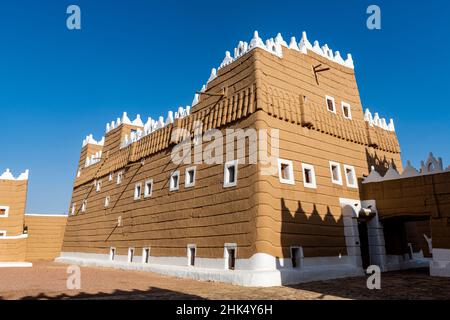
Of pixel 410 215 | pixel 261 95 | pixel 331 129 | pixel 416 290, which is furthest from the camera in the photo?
pixel 331 129

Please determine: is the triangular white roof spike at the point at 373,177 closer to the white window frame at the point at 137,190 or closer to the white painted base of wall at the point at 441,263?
the white painted base of wall at the point at 441,263

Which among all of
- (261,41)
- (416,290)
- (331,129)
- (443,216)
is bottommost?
A: (416,290)

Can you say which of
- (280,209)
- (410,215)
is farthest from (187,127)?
(410,215)

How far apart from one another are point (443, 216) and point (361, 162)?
19.7ft

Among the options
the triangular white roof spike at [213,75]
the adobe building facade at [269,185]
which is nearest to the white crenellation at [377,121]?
the adobe building facade at [269,185]

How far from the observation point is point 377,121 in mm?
25266

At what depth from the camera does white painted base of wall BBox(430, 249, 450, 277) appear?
16.5 meters

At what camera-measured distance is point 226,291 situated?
1290 cm

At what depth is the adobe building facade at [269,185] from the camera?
53.1 ft

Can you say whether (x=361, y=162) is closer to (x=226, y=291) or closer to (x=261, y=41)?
(x=261, y=41)

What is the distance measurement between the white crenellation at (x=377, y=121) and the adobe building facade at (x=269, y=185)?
11cm

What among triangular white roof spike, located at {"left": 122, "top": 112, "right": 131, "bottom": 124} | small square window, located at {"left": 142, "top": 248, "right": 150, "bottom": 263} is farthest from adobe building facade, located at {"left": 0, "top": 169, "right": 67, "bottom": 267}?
small square window, located at {"left": 142, "top": 248, "right": 150, "bottom": 263}

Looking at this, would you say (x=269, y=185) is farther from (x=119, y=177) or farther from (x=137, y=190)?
(x=119, y=177)
